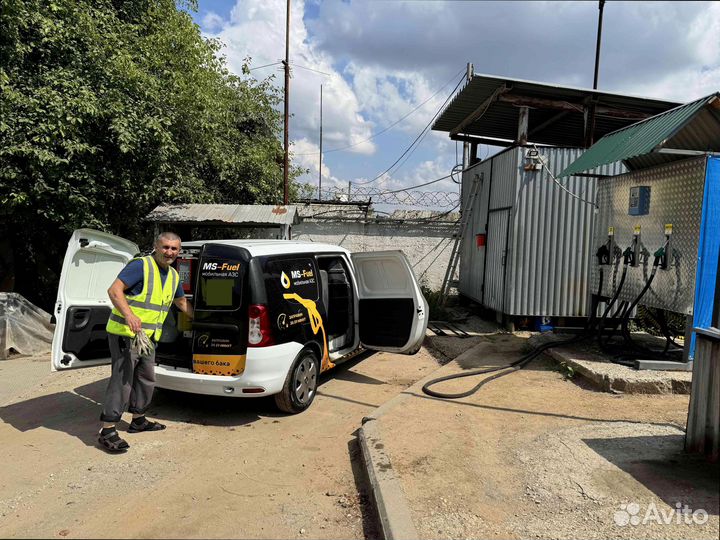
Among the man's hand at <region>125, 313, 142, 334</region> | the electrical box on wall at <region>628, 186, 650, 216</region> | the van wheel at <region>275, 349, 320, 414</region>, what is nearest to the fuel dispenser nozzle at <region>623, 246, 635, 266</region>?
the electrical box on wall at <region>628, 186, 650, 216</region>

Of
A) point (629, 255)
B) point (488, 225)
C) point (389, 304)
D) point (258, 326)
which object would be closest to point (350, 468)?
point (258, 326)

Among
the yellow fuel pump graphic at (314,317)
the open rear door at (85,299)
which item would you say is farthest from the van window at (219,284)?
the open rear door at (85,299)

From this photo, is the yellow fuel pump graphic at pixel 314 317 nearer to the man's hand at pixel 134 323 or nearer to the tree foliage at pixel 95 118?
the man's hand at pixel 134 323

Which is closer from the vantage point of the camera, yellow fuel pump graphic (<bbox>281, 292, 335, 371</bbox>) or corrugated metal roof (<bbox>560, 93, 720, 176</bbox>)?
yellow fuel pump graphic (<bbox>281, 292, 335, 371</bbox>)

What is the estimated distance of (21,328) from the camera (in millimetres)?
8148

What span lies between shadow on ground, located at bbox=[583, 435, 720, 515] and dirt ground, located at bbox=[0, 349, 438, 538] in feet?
6.40

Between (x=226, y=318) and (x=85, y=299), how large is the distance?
164 centimetres

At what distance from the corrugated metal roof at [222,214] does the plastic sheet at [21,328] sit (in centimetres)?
283

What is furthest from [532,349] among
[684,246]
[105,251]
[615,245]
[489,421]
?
[105,251]

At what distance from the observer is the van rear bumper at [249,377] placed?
14.5 ft

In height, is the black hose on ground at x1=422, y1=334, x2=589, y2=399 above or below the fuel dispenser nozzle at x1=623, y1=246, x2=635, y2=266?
below

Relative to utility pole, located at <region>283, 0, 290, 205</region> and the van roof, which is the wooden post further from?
utility pole, located at <region>283, 0, 290, 205</region>

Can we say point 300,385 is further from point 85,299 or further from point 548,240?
point 548,240

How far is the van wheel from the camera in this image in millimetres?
4758
